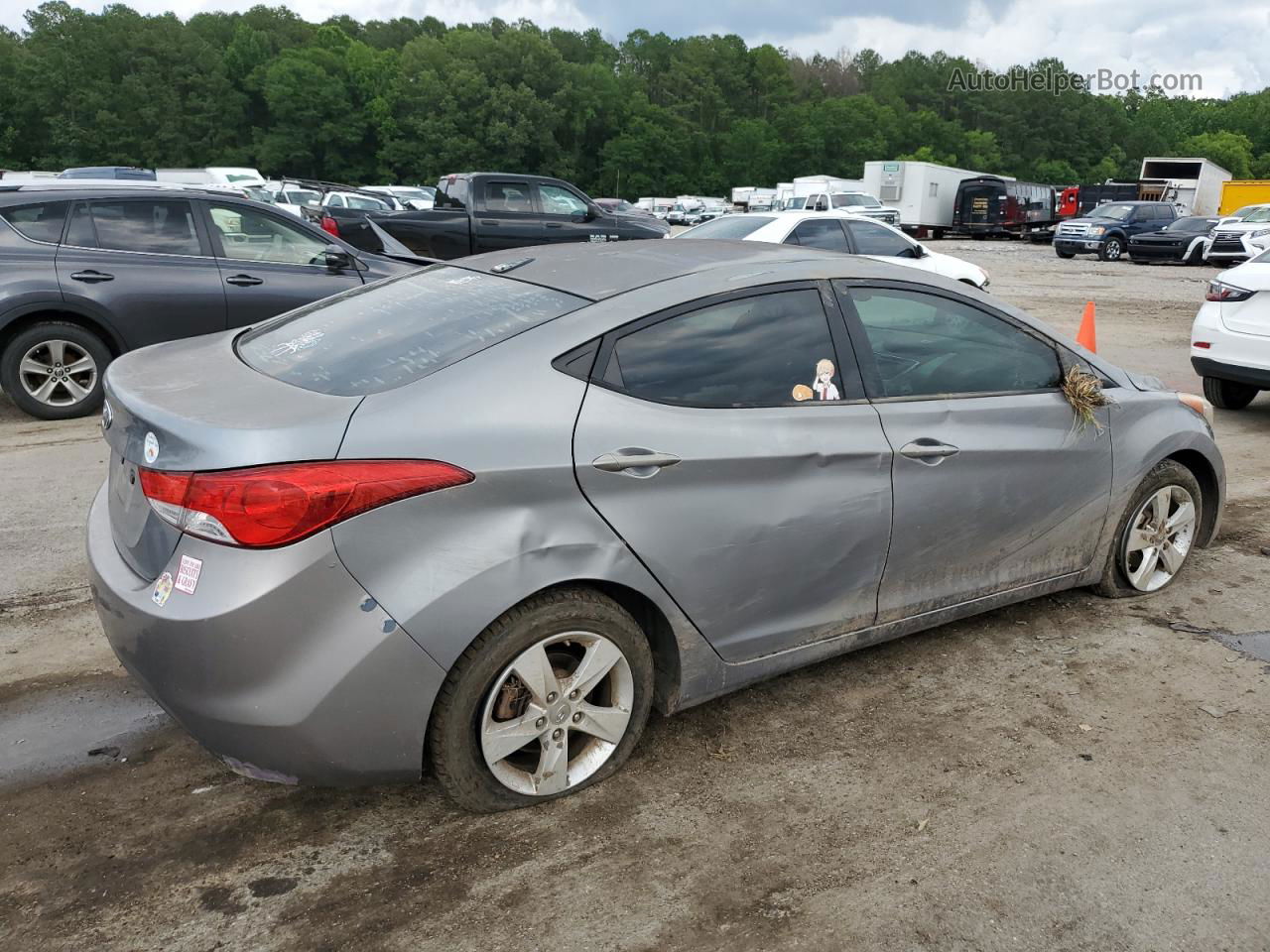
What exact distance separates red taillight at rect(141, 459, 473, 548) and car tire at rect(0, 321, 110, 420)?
563 cm

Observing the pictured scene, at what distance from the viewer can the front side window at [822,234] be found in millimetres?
11672

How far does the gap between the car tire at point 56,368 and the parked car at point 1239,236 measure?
26966mm

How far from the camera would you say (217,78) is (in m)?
90.0

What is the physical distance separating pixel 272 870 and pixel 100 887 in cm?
41

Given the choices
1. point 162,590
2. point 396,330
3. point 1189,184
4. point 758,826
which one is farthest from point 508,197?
point 1189,184

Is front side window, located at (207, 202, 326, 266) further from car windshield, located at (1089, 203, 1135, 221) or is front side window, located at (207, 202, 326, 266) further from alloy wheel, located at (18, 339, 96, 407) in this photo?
car windshield, located at (1089, 203, 1135, 221)

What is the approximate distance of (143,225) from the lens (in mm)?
7664

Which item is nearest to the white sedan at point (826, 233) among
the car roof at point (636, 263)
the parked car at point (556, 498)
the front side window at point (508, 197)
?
the front side window at point (508, 197)

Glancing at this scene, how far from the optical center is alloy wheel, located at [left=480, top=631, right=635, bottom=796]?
2809 millimetres

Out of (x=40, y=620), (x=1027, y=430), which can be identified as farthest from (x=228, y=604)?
(x=1027, y=430)

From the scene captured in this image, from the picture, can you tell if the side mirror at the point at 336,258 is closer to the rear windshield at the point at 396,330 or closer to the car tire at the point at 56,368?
the car tire at the point at 56,368

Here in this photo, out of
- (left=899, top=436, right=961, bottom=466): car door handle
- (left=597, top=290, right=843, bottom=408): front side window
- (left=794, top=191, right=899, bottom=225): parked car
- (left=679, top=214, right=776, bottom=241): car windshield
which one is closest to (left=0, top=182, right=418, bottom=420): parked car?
(left=679, top=214, right=776, bottom=241): car windshield

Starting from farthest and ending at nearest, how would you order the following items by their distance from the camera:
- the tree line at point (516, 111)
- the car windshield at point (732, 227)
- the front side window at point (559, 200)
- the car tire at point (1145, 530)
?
the tree line at point (516, 111) → the front side window at point (559, 200) → the car windshield at point (732, 227) → the car tire at point (1145, 530)

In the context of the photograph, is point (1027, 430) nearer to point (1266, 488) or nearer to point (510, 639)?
point (510, 639)
